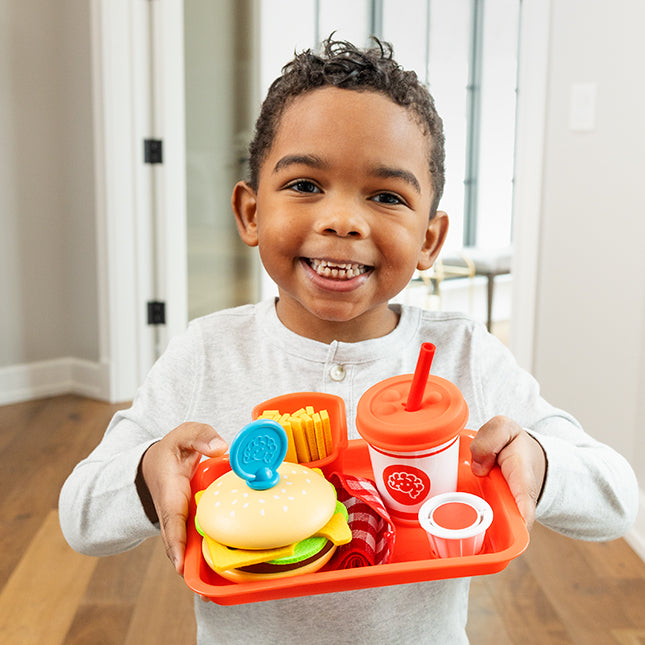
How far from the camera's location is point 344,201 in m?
0.74

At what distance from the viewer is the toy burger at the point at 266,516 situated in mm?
503

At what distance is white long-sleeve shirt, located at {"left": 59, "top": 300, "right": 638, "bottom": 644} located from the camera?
74 cm

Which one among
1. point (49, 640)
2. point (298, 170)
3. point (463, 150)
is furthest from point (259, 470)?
point (463, 150)

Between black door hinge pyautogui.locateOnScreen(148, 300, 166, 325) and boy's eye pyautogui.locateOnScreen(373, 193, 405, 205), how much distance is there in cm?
220

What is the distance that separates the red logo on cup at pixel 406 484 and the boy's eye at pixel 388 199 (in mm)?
290

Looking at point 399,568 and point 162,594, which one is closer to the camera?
point 399,568

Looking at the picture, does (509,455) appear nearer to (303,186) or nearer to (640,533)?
(303,186)

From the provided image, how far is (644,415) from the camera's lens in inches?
69.6

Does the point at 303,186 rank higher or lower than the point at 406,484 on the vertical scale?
higher

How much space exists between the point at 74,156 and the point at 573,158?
71.6 inches

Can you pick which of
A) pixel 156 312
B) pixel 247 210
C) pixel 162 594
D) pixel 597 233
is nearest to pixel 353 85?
pixel 247 210

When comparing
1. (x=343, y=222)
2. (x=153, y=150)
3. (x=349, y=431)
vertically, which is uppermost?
(x=153, y=150)

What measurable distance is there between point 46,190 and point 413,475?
2585 mm

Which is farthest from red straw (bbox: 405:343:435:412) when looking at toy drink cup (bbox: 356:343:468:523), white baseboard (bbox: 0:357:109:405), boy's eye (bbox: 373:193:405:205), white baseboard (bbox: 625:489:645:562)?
white baseboard (bbox: 0:357:109:405)
